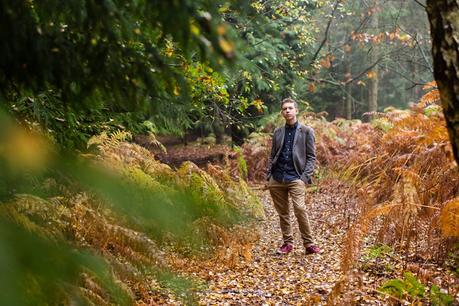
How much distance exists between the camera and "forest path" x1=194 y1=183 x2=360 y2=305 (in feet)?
14.4

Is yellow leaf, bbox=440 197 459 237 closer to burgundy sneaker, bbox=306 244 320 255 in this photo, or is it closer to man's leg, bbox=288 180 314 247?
man's leg, bbox=288 180 314 247

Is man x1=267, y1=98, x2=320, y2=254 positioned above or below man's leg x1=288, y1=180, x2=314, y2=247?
above

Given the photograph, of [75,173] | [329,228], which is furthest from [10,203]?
[329,228]

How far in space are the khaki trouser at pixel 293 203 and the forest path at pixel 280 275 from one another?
26 centimetres

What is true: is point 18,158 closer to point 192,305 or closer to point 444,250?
point 192,305

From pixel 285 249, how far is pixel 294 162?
3.81 feet

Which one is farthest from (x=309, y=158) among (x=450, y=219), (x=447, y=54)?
(x=447, y=54)

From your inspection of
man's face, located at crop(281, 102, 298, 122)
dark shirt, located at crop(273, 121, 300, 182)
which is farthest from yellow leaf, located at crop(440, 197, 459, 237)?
man's face, located at crop(281, 102, 298, 122)

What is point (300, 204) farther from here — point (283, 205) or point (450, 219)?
point (450, 219)

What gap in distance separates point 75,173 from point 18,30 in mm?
505

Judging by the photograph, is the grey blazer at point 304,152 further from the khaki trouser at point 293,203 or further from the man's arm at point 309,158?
the khaki trouser at point 293,203

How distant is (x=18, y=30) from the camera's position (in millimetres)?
1364

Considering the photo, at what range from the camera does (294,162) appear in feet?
18.5

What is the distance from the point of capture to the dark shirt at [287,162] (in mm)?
5711
